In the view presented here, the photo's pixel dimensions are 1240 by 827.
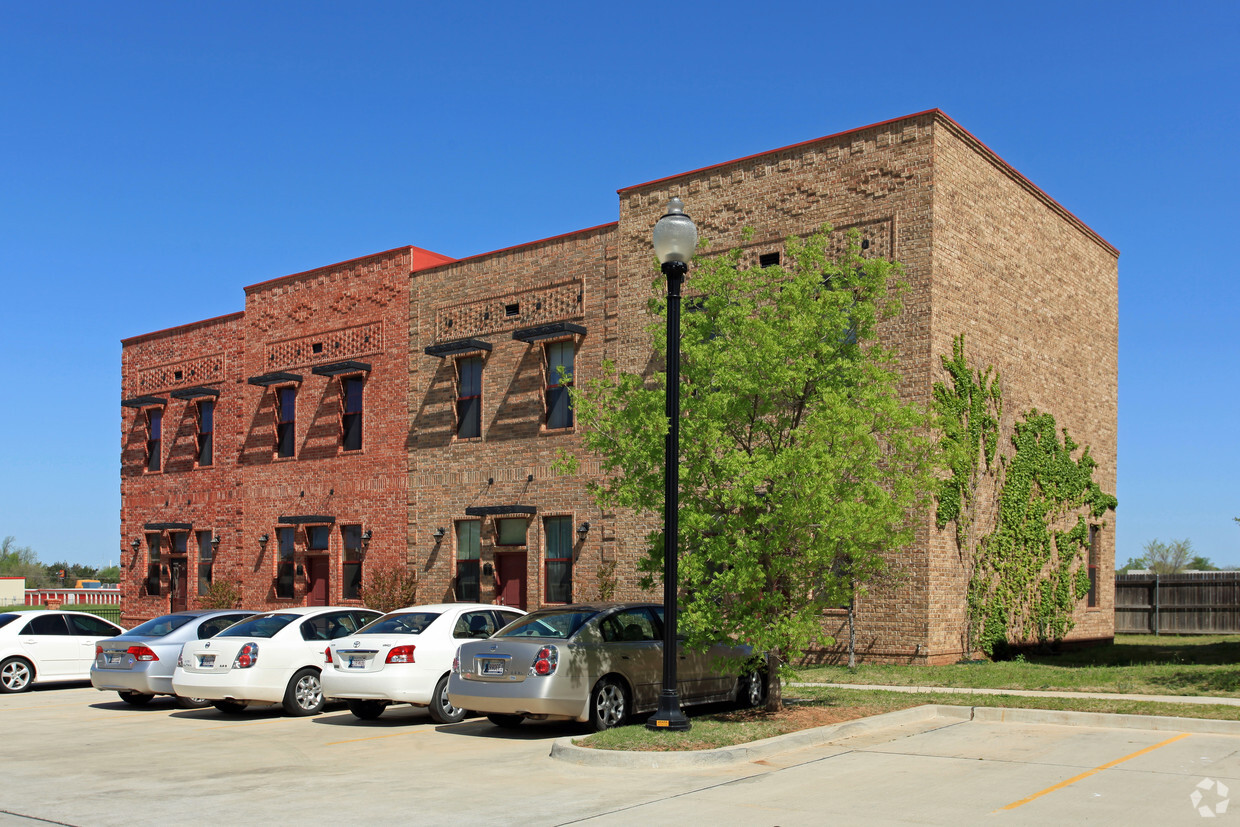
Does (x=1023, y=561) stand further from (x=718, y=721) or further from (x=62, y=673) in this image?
(x=62, y=673)

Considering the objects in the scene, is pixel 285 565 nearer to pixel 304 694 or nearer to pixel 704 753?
pixel 304 694

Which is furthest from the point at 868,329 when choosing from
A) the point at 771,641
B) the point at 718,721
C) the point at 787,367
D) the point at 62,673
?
the point at 62,673

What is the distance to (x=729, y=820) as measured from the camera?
8328 millimetres

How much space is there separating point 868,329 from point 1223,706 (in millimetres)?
6660

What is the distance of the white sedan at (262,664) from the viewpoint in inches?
594

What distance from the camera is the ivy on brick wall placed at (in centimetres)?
2084

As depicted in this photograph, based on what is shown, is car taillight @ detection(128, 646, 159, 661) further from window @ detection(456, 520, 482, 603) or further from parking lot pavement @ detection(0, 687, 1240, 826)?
window @ detection(456, 520, 482, 603)

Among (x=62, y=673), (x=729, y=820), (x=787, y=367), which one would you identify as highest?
(x=787, y=367)

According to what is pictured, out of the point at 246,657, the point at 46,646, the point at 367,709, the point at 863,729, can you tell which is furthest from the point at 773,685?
the point at 46,646

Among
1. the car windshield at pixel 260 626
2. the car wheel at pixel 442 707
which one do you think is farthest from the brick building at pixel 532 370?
the car wheel at pixel 442 707

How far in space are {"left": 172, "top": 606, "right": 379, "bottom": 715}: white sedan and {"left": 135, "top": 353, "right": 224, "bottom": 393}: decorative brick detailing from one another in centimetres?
2021

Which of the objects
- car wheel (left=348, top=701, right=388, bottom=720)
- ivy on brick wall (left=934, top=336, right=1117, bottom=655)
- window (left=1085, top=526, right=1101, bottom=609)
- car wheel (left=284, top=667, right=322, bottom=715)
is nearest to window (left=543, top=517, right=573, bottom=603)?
ivy on brick wall (left=934, top=336, right=1117, bottom=655)

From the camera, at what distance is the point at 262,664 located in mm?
15156

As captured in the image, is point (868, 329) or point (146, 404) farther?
point (146, 404)
